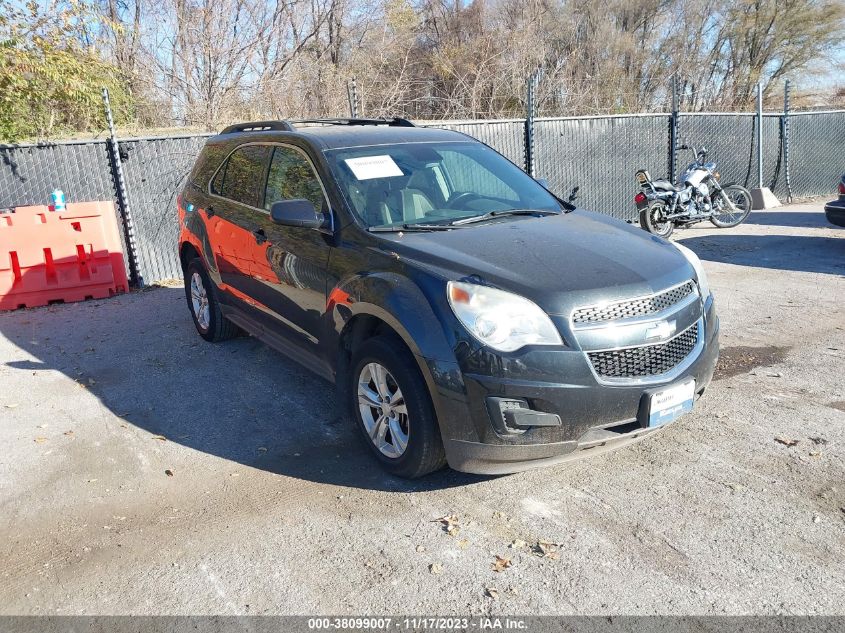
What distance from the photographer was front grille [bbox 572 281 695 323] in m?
3.50

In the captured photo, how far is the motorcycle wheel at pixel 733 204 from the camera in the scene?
12523mm

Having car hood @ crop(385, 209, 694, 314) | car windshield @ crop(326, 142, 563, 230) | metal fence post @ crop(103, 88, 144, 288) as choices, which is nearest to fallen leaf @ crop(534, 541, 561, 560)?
car hood @ crop(385, 209, 694, 314)

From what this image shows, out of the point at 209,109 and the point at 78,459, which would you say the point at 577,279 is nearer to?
the point at 78,459

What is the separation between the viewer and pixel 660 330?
3639 millimetres

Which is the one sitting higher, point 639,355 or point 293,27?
point 293,27

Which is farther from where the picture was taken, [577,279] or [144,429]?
[144,429]

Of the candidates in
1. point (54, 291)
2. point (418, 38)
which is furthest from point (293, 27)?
point (54, 291)

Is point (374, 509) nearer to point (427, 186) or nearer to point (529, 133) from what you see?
point (427, 186)

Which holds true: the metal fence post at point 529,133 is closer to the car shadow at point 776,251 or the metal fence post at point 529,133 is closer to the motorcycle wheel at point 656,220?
the motorcycle wheel at point 656,220

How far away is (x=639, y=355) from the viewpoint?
3.58m

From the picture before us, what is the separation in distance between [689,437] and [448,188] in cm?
215

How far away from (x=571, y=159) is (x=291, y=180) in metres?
8.35

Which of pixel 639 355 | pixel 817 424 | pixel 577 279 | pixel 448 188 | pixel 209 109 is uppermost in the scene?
pixel 209 109

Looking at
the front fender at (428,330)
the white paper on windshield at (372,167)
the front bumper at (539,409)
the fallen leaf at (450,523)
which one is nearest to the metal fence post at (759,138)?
the white paper on windshield at (372,167)
